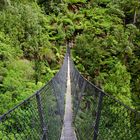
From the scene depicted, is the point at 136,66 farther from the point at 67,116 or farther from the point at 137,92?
the point at 67,116

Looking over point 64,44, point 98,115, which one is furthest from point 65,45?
point 98,115

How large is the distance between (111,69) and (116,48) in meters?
1.21

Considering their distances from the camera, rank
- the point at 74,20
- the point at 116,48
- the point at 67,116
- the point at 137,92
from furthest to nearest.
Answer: the point at 74,20 < the point at 116,48 < the point at 137,92 < the point at 67,116

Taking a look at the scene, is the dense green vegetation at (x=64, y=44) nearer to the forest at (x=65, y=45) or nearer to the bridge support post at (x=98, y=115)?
the forest at (x=65, y=45)

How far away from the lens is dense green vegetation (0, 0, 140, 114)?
7.78 metres

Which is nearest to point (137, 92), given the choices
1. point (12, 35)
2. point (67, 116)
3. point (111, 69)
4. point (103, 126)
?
point (111, 69)

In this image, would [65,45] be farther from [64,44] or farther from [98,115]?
[98,115]

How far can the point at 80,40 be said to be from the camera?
47.2 ft

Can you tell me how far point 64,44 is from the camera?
1517 cm

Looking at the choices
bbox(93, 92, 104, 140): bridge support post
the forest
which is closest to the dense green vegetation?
the forest

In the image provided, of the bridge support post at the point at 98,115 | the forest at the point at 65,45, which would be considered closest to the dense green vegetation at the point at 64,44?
the forest at the point at 65,45

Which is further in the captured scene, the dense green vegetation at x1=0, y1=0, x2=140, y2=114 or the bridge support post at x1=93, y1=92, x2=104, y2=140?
the dense green vegetation at x1=0, y1=0, x2=140, y2=114

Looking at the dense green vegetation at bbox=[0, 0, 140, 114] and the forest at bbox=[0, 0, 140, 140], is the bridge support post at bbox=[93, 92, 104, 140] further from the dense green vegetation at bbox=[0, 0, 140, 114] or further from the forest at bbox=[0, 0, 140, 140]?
the dense green vegetation at bbox=[0, 0, 140, 114]

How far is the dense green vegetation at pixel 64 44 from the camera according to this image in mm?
7781
